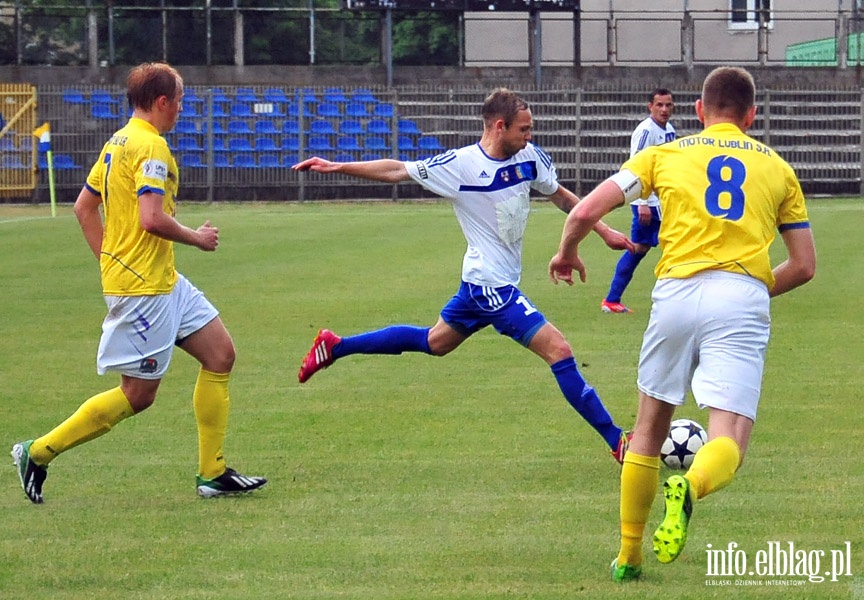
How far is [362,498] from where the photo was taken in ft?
21.7

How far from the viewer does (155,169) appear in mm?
6277

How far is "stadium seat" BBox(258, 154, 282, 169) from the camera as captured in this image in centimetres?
3309

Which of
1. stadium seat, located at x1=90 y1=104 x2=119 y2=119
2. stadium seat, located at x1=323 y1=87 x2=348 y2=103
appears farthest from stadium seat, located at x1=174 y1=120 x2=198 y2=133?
stadium seat, located at x1=323 y1=87 x2=348 y2=103

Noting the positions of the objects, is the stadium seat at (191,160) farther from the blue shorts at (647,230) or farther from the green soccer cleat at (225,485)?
the green soccer cleat at (225,485)

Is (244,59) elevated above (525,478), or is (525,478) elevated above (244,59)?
(244,59)

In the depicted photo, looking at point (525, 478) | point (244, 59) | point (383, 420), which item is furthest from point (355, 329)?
point (244, 59)

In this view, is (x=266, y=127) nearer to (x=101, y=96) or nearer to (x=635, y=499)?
(x=101, y=96)

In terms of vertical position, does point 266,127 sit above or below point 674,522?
above

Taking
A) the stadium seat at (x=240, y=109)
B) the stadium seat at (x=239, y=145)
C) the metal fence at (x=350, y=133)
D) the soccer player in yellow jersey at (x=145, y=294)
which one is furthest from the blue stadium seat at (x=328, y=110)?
the soccer player in yellow jersey at (x=145, y=294)

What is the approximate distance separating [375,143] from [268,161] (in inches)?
101

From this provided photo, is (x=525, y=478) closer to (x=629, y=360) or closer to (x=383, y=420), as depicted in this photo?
(x=383, y=420)

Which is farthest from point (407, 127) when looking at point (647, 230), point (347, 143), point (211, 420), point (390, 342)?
point (211, 420)

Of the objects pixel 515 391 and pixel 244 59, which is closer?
pixel 515 391

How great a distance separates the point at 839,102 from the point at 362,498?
3096cm
